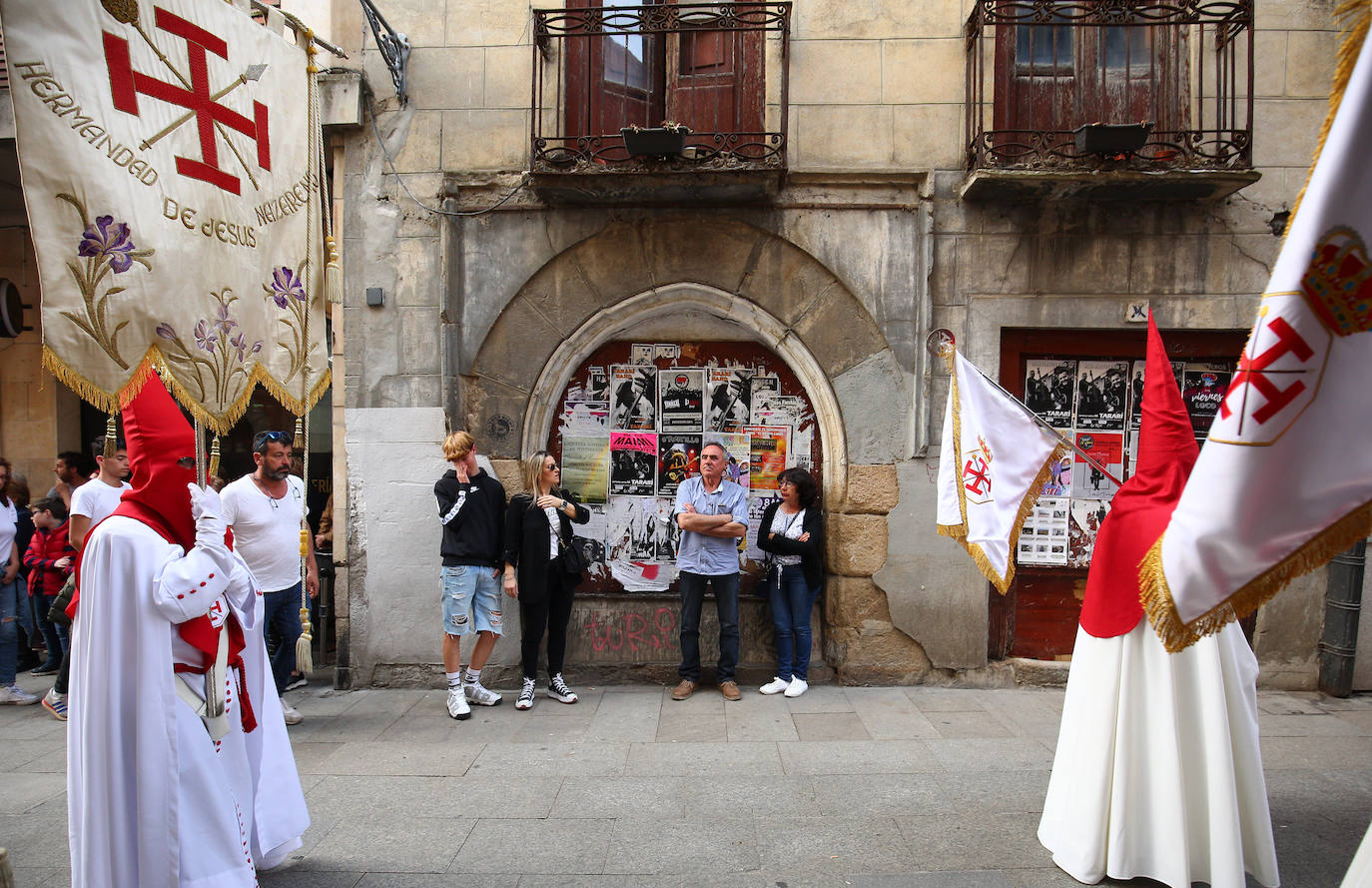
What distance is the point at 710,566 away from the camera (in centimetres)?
570

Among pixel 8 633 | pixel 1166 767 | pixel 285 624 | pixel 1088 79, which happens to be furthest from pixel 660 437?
pixel 8 633

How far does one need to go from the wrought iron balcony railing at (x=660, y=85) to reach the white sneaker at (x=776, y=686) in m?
3.69

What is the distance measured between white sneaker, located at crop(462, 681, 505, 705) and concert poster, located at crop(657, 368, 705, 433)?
234cm

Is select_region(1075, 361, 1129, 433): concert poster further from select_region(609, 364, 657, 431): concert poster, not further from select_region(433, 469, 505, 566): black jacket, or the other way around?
select_region(433, 469, 505, 566): black jacket

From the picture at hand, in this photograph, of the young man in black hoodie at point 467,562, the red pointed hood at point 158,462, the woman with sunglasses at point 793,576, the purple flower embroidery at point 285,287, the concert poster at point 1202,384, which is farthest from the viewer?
the concert poster at point 1202,384

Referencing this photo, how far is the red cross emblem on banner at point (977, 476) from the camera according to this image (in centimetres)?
408

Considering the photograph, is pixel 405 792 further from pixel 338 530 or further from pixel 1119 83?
pixel 1119 83

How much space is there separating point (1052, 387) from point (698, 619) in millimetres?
3255

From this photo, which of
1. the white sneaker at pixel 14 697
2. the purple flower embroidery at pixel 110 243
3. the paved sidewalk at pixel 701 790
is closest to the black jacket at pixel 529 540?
the paved sidewalk at pixel 701 790

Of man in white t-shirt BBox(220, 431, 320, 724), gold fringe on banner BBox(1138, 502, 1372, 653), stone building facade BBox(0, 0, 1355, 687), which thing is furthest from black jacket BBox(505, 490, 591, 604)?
gold fringe on banner BBox(1138, 502, 1372, 653)

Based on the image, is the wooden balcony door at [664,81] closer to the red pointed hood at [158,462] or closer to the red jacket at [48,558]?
the red pointed hood at [158,462]

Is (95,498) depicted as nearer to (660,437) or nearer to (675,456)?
(660,437)

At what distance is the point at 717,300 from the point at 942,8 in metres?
2.75

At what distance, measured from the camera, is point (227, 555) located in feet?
9.66
